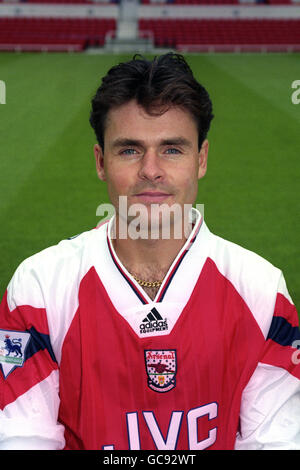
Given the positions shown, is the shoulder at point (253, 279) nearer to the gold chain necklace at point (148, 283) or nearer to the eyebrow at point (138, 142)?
the gold chain necklace at point (148, 283)

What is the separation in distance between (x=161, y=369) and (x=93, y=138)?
719 cm

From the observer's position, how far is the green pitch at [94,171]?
504 centimetres

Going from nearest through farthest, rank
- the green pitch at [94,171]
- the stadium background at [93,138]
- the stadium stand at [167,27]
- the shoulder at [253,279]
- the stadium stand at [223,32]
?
1. the shoulder at [253,279]
2. the green pitch at [94,171]
3. the stadium background at [93,138]
4. the stadium stand at [167,27]
5. the stadium stand at [223,32]

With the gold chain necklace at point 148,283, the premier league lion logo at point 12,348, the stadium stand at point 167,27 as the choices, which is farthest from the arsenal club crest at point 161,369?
the stadium stand at point 167,27

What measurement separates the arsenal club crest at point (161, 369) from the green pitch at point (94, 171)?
8.44 ft

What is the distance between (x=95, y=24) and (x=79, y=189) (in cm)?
2189

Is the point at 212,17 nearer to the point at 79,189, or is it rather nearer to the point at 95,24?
the point at 95,24

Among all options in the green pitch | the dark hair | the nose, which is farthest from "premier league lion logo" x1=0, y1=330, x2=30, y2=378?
the green pitch

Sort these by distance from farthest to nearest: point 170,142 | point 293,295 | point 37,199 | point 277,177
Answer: point 277,177 < point 37,199 < point 293,295 < point 170,142

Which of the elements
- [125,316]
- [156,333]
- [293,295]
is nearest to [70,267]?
[125,316]

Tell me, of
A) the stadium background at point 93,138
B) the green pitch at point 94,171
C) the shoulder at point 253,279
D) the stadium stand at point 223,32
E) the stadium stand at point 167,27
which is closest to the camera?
the shoulder at point 253,279

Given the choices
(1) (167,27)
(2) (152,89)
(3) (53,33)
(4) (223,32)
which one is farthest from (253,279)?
(1) (167,27)

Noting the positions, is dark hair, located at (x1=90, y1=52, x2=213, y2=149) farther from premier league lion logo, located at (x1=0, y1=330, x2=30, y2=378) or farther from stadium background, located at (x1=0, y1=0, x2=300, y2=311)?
stadium background, located at (x1=0, y1=0, x2=300, y2=311)

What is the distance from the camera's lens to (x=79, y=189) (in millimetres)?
6301
